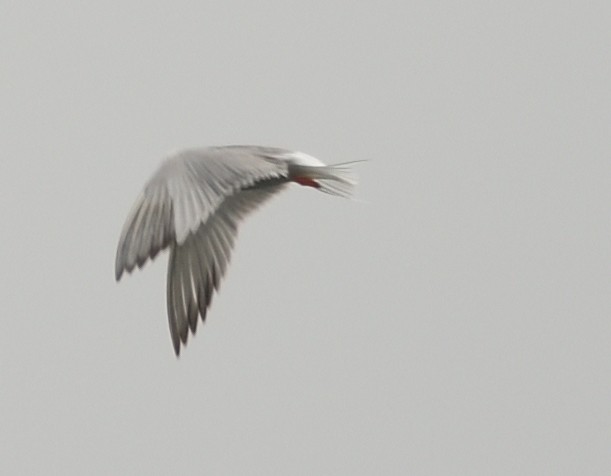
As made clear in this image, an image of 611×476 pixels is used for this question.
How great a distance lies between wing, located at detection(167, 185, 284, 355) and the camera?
249 cm

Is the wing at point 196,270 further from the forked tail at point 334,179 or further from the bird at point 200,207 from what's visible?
the forked tail at point 334,179

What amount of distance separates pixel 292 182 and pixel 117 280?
0.56 meters

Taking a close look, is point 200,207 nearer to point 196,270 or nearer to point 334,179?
point 196,270

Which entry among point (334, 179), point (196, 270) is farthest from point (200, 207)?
point (334, 179)

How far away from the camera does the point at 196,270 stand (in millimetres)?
2541

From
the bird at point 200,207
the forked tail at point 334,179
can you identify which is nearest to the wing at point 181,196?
the bird at point 200,207

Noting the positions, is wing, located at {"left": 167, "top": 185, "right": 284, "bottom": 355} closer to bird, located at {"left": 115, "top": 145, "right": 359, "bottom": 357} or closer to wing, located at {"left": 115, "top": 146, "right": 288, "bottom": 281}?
bird, located at {"left": 115, "top": 145, "right": 359, "bottom": 357}

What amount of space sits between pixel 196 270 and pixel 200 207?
272 mm

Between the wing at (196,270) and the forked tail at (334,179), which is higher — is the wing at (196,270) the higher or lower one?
the lower one

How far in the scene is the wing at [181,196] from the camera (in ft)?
7.56

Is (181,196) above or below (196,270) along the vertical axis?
above

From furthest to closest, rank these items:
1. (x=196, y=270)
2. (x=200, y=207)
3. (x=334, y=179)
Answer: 1. (x=334, y=179)
2. (x=196, y=270)
3. (x=200, y=207)

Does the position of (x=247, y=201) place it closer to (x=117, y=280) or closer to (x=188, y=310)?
(x=188, y=310)

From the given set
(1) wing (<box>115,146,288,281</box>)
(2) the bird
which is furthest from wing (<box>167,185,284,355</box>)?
(1) wing (<box>115,146,288,281</box>)
